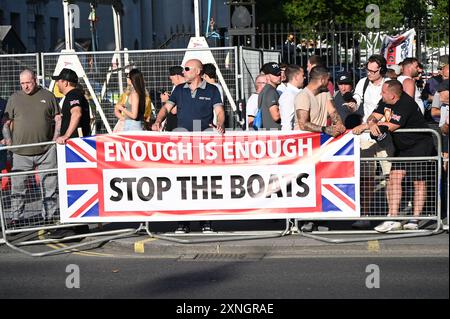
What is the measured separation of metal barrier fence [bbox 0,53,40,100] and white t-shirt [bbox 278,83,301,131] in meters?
5.27

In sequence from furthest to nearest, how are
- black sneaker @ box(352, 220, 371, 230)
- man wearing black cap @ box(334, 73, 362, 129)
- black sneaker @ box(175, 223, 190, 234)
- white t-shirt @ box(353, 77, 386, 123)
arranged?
man wearing black cap @ box(334, 73, 362, 129)
white t-shirt @ box(353, 77, 386, 123)
black sneaker @ box(352, 220, 371, 230)
black sneaker @ box(175, 223, 190, 234)

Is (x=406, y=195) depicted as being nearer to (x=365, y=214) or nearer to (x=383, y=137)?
(x=365, y=214)

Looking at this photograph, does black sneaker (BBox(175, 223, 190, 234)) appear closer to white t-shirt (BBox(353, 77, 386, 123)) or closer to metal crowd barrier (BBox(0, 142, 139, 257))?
metal crowd barrier (BBox(0, 142, 139, 257))

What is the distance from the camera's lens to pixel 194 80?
41.0 ft

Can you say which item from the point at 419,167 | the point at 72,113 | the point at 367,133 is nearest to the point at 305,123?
the point at 367,133

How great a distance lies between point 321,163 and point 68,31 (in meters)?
8.26

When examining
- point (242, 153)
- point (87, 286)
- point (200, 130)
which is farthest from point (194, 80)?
point (87, 286)

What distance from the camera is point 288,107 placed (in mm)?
12844

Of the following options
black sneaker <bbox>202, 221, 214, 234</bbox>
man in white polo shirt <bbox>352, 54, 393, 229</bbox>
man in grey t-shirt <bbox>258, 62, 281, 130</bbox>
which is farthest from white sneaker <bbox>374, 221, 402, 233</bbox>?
man in grey t-shirt <bbox>258, 62, 281, 130</bbox>

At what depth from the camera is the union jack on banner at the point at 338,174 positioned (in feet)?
37.6

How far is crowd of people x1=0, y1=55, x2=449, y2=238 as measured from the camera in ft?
38.5

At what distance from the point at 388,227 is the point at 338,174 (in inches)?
37.2

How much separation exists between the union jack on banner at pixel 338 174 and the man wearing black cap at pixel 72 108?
10.2 feet
